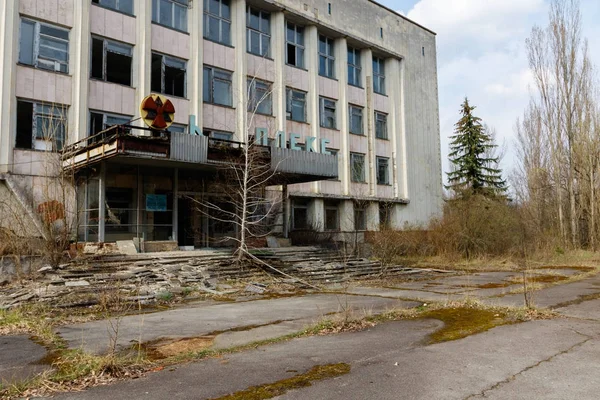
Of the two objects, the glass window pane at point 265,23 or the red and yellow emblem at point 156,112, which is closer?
the red and yellow emblem at point 156,112

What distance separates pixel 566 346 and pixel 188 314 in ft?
23.6

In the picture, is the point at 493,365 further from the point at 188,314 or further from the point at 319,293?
the point at 319,293

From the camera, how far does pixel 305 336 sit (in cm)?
779

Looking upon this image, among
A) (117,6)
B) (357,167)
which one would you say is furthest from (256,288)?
(357,167)

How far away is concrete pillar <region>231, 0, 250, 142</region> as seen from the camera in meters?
25.3

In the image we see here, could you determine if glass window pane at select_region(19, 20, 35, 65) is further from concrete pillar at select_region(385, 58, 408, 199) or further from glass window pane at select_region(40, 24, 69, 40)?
concrete pillar at select_region(385, 58, 408, 199)

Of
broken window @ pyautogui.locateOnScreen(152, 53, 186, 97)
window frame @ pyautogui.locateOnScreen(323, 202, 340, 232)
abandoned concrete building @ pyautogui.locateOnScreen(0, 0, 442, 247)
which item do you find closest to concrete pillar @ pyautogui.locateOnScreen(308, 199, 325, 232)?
abandoned concrete building @ pyautogui.locateOnScreen(0, 0, 442, 247)

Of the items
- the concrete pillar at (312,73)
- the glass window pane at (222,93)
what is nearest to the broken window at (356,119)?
the concrete pillar at (312,73)

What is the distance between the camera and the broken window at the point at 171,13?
75.4 ft

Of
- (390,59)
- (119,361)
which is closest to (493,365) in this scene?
(119,361)

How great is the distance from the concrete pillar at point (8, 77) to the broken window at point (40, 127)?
297 mm

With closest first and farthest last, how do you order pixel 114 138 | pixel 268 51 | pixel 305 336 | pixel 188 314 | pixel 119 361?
pixel 119 361 < pixel 305 336 < pixel 188 314 < pixel 114 138 < pixel 268 51

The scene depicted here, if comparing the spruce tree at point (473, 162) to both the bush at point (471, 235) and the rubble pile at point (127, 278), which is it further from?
the rubble pile at point (127, 278)

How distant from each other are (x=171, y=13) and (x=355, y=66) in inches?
548
